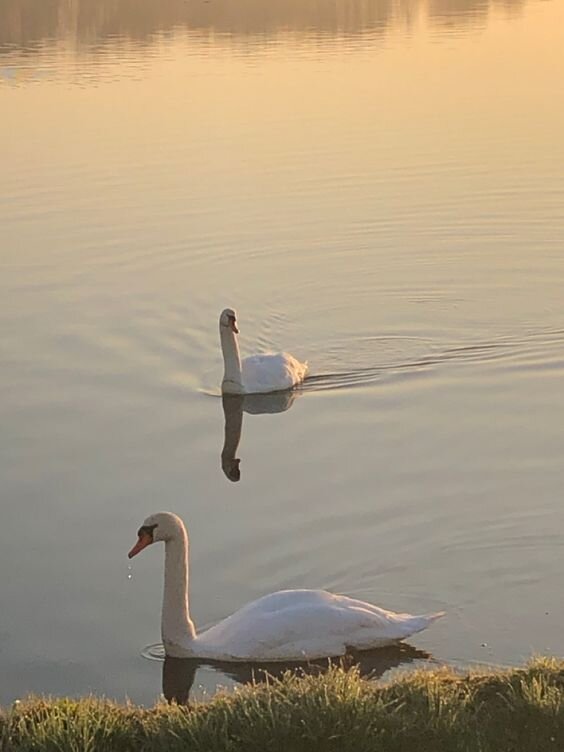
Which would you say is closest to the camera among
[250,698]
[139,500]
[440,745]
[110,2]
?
[440,745]

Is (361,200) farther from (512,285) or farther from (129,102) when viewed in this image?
(129,102)

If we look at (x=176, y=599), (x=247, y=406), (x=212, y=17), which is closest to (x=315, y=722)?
(x=176, y=599)

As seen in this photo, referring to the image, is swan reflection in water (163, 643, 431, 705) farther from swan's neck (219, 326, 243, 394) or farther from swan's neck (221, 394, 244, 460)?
swan's neck (219, 326, 243, 394)

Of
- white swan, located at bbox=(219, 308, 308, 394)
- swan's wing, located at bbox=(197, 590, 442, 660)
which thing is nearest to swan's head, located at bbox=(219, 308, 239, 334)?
white swan, located at bbox=(219, 308, 308, 394)

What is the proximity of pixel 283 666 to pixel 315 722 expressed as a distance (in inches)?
113

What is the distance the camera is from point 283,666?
791cm

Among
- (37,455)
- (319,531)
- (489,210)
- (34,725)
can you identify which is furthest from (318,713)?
(489,210)

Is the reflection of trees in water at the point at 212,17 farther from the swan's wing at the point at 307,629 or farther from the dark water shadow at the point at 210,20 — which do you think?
the swan's wing at the point at 307,629

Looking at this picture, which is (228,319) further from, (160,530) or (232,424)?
(160,530)

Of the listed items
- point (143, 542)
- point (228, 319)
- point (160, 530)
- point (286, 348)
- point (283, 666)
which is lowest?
point (286, 348)

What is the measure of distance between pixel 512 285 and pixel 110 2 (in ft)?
109

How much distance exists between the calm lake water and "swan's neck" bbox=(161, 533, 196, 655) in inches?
8.9

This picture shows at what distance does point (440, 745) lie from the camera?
5008 millimetres

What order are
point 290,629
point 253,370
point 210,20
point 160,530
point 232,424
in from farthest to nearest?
1. point 210,20
2. point 253,370
3. point 232,424
4. point 160,530
5. point 290,629
